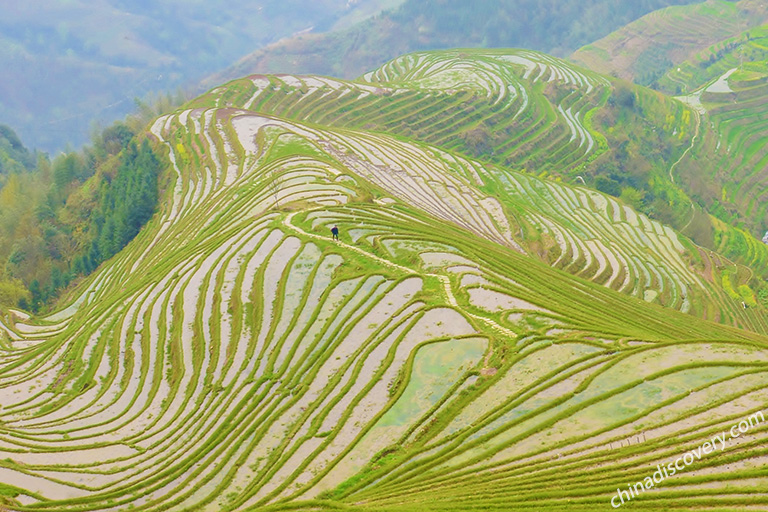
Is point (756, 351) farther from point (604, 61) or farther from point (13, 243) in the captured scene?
point (604, 61)

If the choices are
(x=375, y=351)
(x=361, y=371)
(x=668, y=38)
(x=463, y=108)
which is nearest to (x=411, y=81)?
(x=463, y=108)

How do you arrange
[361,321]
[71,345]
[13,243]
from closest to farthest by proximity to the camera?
[361,321] → [71,345] → [13,243]

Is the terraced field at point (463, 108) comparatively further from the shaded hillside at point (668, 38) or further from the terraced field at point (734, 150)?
the shaded hillside at point (668, 38)

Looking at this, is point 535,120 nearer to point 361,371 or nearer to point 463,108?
point 463,108

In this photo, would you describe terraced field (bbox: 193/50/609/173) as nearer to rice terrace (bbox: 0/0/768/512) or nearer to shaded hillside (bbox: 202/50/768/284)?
shaded hillside (bbox: 202/50/768/284)

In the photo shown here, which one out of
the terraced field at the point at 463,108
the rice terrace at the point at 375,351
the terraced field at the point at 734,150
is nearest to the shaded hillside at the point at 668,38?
the terraced field at the point at 734,150

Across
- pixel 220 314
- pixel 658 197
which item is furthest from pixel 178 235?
pixel 658 197
